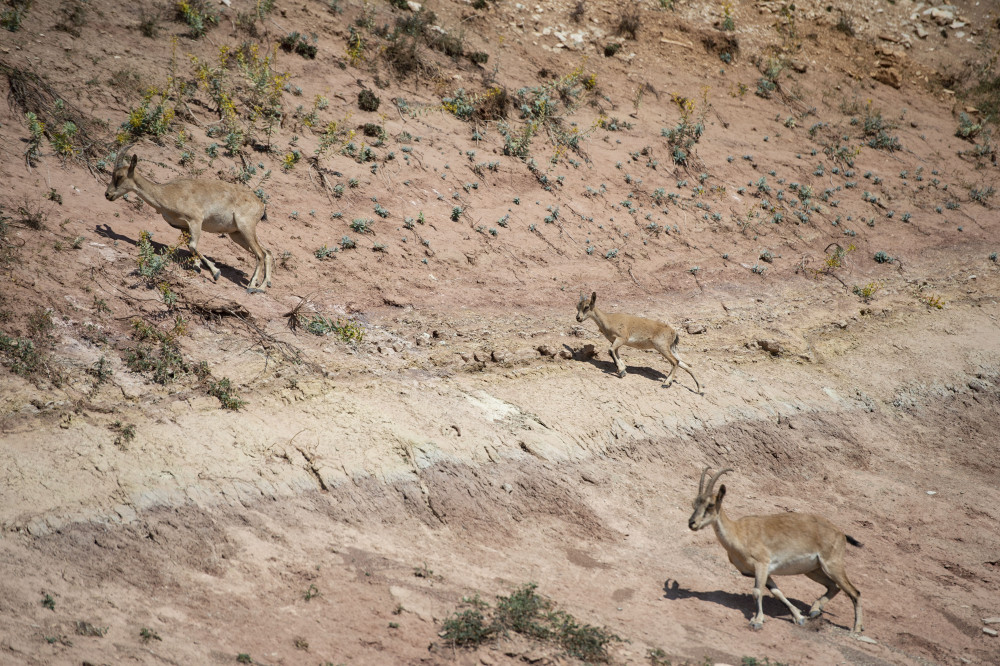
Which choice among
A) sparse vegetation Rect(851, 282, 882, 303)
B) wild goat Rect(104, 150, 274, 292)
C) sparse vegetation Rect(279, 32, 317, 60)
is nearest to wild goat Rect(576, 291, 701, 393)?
wild goat Rect(104, 150, 274, 292)

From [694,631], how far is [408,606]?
3.19 m

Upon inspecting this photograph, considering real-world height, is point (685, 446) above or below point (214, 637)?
above

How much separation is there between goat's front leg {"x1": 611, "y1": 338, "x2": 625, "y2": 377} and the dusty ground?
9.7 inches

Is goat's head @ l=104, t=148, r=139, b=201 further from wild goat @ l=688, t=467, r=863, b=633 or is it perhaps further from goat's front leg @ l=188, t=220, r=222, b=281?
wild goat @ l=688, t=467, r=863, b=633

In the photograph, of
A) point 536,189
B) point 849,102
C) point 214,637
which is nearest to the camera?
point 214,637

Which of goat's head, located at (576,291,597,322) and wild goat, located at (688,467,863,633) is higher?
goat's head, located at (576,291,597,322)

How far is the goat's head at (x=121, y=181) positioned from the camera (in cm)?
1261

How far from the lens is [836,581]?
9.73m

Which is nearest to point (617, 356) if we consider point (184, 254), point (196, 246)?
point (196, 246)

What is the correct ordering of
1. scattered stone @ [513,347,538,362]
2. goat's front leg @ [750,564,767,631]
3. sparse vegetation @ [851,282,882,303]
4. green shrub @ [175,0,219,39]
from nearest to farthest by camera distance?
goat's front leg @ [750,564,767,631] → scattered stone @ [513,347,538,362] → green shrub @ [175,0,219,39] → sparse vegetation @ [851,282,882,303]

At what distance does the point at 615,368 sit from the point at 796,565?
5.22 meters

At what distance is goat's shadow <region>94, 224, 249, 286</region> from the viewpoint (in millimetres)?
12570

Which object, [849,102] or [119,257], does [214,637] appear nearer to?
[119,257]

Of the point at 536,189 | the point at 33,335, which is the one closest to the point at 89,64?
the point at 33,335
